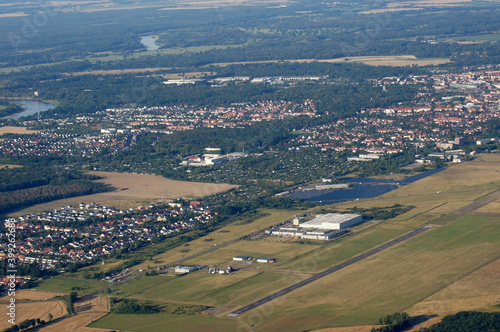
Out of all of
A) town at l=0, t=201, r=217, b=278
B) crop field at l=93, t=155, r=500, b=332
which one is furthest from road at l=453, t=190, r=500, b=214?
town at l=0, t=201, r=217, b=278

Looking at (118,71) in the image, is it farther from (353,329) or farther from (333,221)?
(353,329)

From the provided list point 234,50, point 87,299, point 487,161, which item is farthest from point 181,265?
point 234,50

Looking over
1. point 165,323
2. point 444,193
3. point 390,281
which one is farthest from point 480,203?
point 165,323

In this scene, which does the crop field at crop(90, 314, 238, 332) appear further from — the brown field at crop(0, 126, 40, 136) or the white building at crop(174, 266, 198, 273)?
the brown field at crop(0, 126, 40, 136)

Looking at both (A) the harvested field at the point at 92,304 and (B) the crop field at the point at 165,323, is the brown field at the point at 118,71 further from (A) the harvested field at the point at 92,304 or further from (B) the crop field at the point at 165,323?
(B) the crop field at the point at 165,323

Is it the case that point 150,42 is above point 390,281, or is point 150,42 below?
below

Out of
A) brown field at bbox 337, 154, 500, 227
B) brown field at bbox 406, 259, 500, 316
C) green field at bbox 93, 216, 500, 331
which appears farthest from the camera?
brown field at bbox 337, 154, 500, 227

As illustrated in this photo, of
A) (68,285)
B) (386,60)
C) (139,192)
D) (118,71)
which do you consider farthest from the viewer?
(118,71)
